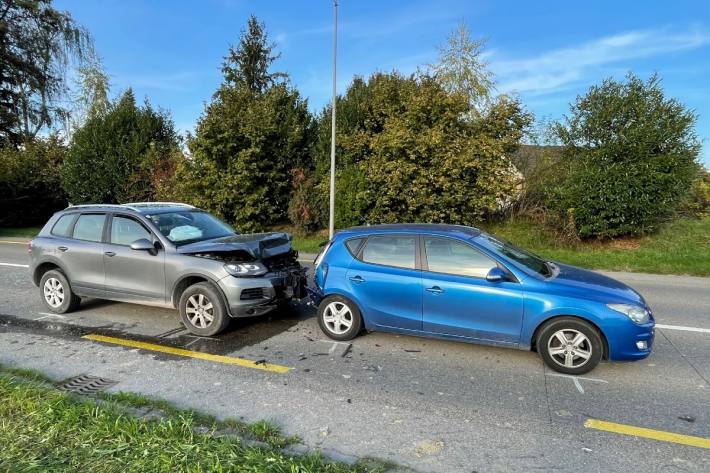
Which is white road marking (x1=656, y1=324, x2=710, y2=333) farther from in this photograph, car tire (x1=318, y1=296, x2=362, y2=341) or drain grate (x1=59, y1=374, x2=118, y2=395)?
drain grate (x1=59, y1=374, x2=118, y2=395)

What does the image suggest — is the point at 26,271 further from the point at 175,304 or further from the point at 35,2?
the point at 35,2

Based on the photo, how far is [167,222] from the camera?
650 cm

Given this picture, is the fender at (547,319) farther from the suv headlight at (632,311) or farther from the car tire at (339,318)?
the car tire at (339,318)

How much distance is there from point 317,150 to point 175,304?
37.0 feet

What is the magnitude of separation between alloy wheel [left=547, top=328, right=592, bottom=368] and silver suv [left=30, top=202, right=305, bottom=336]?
3313 mm

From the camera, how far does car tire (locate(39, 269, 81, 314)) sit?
680 cm

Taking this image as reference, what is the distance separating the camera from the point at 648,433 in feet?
11.5

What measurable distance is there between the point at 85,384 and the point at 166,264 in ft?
6.56

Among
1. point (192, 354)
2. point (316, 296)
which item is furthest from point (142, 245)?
point (316, 296)

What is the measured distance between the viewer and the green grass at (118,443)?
2770mm

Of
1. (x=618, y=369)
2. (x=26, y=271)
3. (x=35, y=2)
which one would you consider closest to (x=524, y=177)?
(x=618, y=369)

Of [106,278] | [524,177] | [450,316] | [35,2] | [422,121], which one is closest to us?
[450,316]

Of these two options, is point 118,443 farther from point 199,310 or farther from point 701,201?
point 701,201

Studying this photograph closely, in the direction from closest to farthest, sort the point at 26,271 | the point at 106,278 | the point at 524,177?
1. the point at 106,278
2. the point at 26,271
3. the point at 524,177
